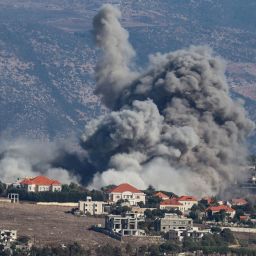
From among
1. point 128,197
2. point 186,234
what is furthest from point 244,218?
point 186,234

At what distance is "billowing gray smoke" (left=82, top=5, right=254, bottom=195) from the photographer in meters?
144

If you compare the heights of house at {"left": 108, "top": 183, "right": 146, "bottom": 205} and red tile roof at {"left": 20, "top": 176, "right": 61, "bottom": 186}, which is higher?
red tile roof at {"left": 20, "top": 176, "right": 61, "bottom": 186}

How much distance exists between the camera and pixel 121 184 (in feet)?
459

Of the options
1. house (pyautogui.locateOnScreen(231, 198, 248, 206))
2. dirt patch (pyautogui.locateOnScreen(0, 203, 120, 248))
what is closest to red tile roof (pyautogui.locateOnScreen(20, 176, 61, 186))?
dirt patch (pyautogui.locateOnScreen(0, 203, 120, 248))

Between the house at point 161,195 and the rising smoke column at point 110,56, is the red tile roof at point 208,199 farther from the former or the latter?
the rising smoke column at point 110,56

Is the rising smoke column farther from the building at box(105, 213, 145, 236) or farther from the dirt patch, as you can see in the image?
the building at box(105, 213, 145, 236)

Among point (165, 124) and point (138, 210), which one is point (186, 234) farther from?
point (165, 124)

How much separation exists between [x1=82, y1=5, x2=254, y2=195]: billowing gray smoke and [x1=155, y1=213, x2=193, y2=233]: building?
1600cm

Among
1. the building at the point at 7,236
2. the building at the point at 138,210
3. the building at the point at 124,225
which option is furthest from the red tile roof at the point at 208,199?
the building at the point at 7,236

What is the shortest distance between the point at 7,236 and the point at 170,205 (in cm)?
1972

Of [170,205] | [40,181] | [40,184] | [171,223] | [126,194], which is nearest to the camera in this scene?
[171,223]

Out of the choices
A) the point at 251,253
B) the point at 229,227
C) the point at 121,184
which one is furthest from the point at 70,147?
the point at 251,253

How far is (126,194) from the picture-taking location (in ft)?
451

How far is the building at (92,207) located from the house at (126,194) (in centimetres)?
345
